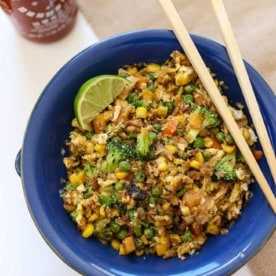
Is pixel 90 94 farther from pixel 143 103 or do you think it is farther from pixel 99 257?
pixel 99 257

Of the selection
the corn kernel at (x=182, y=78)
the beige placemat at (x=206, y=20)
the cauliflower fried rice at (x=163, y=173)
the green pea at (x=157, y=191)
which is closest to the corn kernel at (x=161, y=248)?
the cauliflower fried rice at (x=163, y=173)

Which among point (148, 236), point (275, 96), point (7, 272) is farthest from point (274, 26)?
point (7, 272)

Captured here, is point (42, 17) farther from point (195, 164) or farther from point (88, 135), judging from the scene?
point (195, 164)

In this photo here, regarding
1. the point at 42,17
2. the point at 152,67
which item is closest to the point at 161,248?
the point at 152,67

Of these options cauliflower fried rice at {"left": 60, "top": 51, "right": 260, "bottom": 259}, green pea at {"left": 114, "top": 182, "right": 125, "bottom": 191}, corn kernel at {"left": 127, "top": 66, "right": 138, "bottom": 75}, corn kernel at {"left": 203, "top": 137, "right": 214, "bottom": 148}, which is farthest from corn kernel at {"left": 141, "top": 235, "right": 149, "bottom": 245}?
corn kernel at {"left": 127, "top": 66, "right": 138, "bottom": 75}

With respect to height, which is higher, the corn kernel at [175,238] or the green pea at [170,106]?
the green pea at [170,106]

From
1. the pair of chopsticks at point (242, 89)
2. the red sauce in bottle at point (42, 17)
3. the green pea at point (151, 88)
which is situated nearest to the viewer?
the pair of chopsticks at point (242, 89)

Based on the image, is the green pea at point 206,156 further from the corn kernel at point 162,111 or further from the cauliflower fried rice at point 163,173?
the corn kernel at point 162,111

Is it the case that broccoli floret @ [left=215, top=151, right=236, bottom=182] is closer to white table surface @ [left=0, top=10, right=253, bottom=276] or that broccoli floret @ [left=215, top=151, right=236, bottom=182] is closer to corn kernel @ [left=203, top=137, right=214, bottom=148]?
corn kernel @ [left=203, top=137, right=214, bottom=148]
